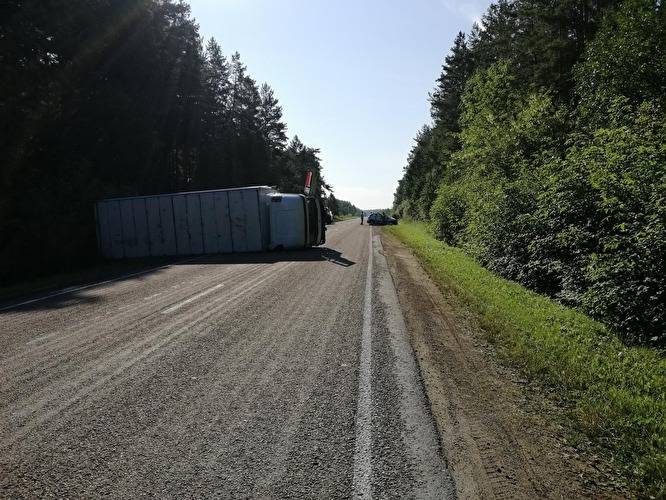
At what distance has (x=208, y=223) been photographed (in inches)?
822

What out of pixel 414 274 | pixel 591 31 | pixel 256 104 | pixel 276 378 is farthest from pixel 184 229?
pixel 256 104

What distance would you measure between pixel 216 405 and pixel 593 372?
4.00 m

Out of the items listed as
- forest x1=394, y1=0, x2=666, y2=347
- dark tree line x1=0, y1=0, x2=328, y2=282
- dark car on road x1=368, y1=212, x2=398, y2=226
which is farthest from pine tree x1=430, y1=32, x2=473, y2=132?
dark tree line x1=0, y1=0, x2=328, y2=282

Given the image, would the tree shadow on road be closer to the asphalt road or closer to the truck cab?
the truck cab

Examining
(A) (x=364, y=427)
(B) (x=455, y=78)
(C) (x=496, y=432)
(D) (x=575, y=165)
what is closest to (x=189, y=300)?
(A) (x=364, y=427)

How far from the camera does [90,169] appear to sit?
24.4 meters

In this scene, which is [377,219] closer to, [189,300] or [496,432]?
[189,300]

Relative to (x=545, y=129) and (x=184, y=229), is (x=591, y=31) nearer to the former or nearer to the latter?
(x=545, y=129)

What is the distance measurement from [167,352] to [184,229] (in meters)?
16.5

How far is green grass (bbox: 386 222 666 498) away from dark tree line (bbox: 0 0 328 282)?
19.8 metres

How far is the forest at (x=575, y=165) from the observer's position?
7.07 m

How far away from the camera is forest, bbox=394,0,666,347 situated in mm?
7066

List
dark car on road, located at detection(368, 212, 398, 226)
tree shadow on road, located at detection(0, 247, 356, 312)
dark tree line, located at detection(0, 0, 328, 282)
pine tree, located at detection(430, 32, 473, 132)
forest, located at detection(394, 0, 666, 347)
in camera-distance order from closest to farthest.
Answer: forest, located at detection(394, 0, 666, 347) → tree shadow on road, located at detection(0, 247, 356, 312) → dark tree line, located at detection(0, 0, 328, 282) → pine tree, located at detection(430, 32, 473, 132) → dark car on road, located at detection(368, 212, 398, 226)

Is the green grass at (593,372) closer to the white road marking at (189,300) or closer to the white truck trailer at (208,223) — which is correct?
the white road marking at (189,300)
